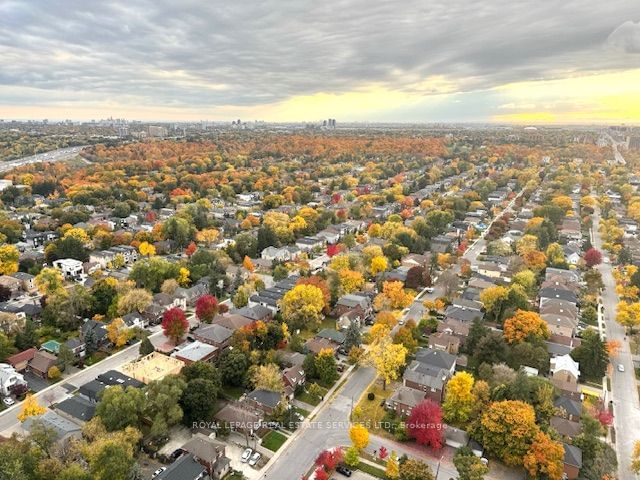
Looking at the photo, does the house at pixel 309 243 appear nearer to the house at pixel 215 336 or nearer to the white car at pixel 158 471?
the house at pixel 215 336

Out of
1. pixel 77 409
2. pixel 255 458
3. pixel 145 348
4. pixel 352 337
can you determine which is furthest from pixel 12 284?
pixel 352 337

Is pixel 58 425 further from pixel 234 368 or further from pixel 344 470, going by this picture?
pixel 344 470

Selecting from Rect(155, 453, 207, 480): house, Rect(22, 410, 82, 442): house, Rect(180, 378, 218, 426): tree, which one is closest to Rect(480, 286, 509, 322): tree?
Rect(180, 378, 218, 426): tree

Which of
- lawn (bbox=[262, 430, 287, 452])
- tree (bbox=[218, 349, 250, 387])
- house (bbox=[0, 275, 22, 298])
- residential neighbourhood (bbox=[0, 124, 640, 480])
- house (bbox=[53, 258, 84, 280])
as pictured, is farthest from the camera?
house (bbox=[53, 258, 84, 280])

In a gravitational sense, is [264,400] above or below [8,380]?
below

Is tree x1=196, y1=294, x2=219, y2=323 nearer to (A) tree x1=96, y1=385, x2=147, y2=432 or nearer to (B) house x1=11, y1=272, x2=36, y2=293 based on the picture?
(A) tree x1=96, y1=385, x2=147, y2=432

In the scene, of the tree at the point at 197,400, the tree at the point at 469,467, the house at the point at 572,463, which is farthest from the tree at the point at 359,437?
the house at the point at 572,463
